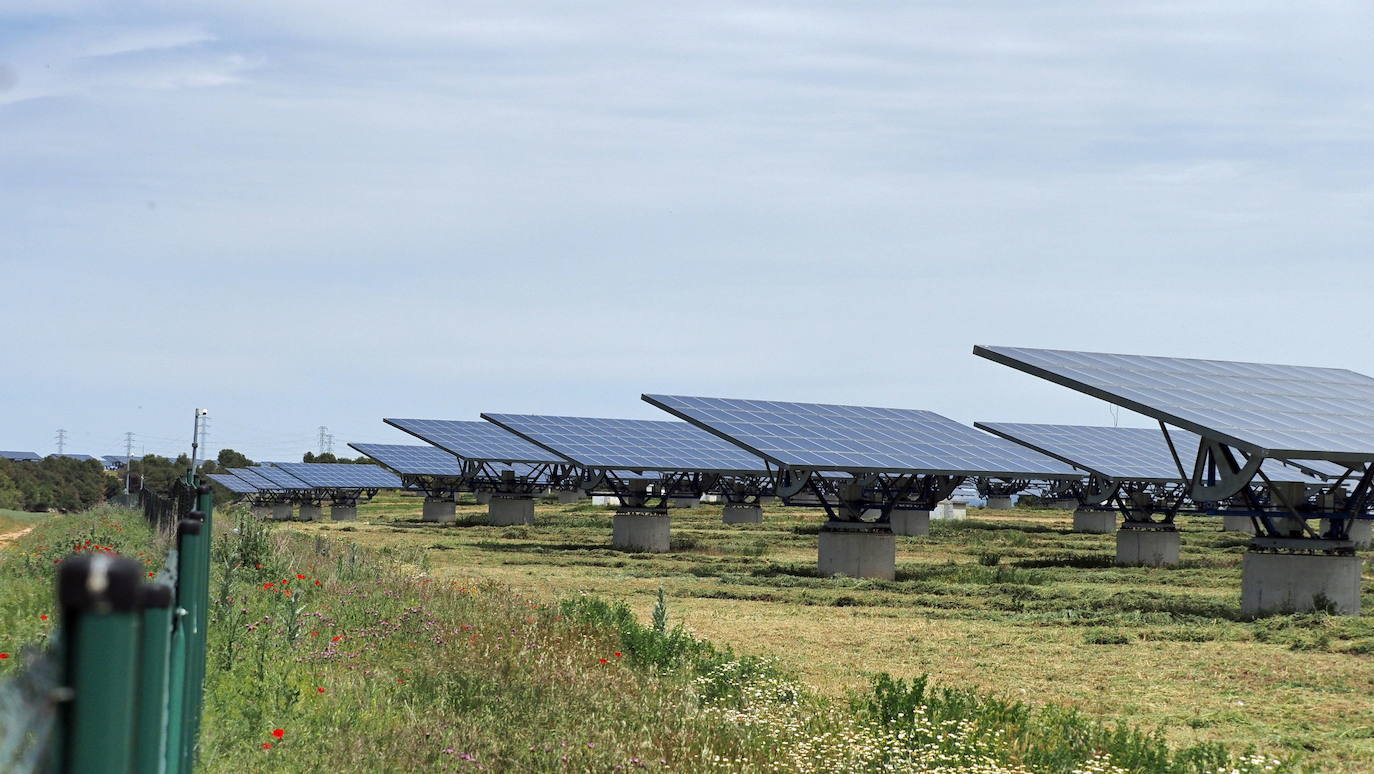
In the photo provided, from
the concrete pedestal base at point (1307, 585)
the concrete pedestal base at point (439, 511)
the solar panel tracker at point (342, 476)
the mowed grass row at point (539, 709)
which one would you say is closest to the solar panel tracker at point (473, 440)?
the concrete pedestal base at point (439, 511)

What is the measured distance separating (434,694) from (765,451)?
23.1 metres

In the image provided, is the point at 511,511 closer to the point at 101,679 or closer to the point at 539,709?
the point at 539,709

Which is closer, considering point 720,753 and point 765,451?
point 720,753

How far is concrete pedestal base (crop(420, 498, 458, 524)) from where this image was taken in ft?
228

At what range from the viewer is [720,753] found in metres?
9.27

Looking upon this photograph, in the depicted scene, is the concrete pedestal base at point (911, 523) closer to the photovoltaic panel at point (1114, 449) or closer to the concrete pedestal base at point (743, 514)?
the photovoltaic panel at point (1114, 449)

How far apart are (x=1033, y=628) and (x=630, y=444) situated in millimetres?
31809

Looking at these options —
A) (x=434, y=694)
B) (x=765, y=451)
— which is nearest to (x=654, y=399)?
(x=765, y=451)

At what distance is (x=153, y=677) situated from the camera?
2936 millimetres

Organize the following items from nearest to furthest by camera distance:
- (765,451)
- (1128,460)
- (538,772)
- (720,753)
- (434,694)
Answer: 1. (538,772)
2. (720,753)
3. (434,694)
4. (765,451)
5. (1128,460)

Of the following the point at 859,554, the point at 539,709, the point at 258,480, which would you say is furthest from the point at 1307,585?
the point at 258,480

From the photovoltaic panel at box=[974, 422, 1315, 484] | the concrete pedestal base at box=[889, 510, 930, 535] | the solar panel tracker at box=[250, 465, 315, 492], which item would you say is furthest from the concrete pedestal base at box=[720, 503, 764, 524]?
the solar panel tracker at box=[250, 465, 315, 492]

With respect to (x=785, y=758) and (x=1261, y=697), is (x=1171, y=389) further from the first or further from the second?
(x=785, y=758)

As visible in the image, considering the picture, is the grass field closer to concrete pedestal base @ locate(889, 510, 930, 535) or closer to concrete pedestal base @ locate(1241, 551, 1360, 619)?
concrete pedestal base @ locate(1241, 551, 1360, 619)
